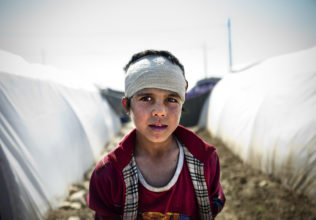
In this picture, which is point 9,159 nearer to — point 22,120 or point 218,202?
point 22,120

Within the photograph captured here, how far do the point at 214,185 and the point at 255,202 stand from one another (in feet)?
5.45

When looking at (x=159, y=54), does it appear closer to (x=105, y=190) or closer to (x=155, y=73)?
(x=155, y=73)

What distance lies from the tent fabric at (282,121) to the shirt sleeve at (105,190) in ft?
7.35

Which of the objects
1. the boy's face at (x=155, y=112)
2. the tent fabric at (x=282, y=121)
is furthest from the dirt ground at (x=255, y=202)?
the boy's face at (x=155, y=112)

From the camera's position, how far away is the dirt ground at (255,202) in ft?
6.63

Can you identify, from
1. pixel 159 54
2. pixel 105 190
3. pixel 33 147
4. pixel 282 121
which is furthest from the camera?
pixel 282 121

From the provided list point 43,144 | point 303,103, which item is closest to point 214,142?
point 303,103

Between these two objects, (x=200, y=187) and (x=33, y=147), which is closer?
(x=200, y=187)

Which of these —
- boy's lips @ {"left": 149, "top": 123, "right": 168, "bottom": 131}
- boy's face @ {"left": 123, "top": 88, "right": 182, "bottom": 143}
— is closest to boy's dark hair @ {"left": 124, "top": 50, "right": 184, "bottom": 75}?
boy's face @ {"left": 123, "top": 88, "right": 182, "bottom": 143}

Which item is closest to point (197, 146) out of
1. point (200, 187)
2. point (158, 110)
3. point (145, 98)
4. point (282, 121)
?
point (200, 187)

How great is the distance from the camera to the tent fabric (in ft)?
6.86

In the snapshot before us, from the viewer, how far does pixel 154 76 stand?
114 centimetres

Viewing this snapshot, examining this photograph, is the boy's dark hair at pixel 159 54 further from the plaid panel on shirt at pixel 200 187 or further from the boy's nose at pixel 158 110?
the plaid panel on shirt at pixel 200 187

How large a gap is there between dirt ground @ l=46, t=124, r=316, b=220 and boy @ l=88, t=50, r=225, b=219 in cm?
141
